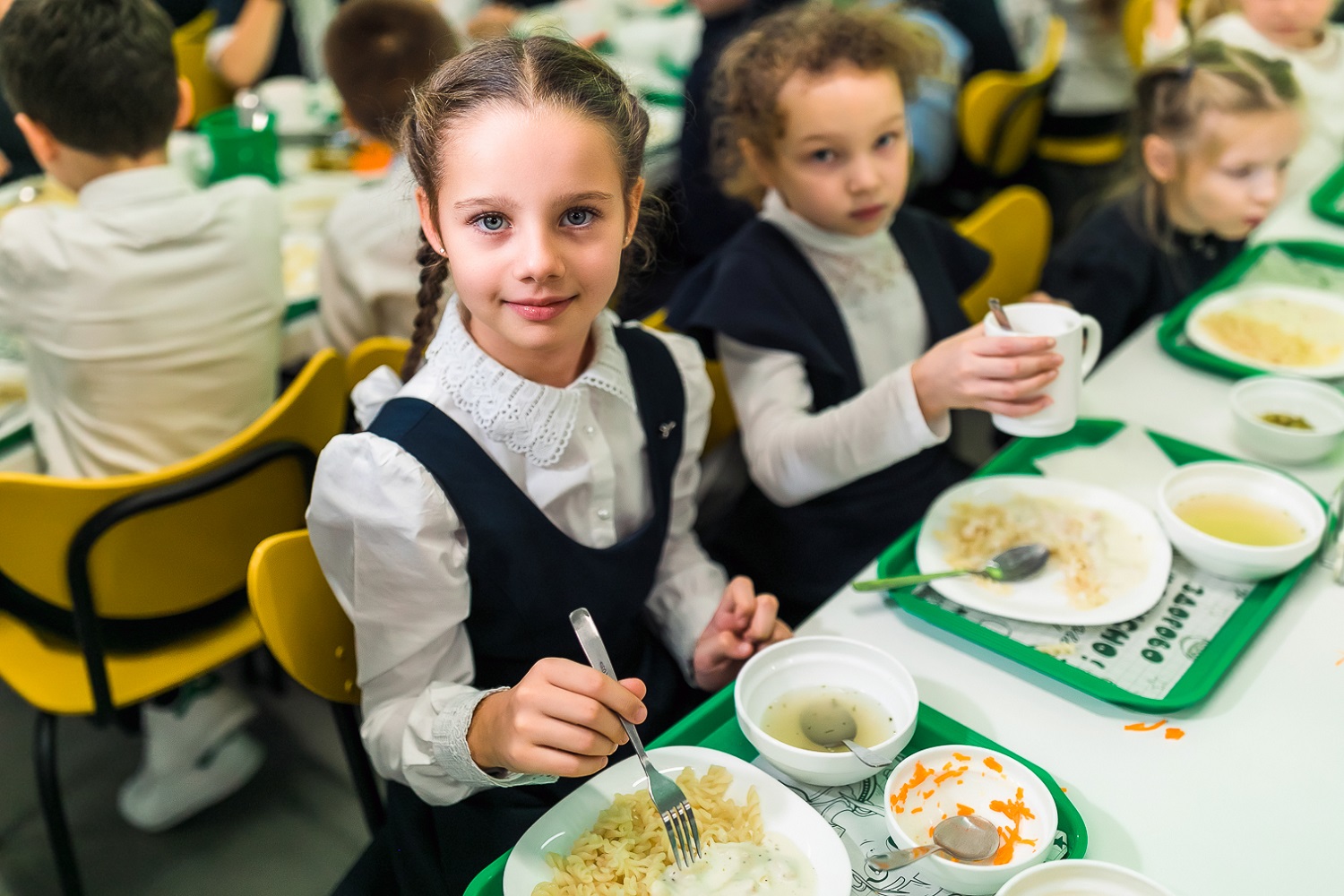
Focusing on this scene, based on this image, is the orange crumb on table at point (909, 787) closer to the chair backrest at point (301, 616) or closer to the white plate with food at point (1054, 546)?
the white plate with food at point (1054, 546)

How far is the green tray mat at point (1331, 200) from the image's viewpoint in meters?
1.92

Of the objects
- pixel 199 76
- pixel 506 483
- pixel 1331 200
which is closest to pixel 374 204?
pixel 506 483

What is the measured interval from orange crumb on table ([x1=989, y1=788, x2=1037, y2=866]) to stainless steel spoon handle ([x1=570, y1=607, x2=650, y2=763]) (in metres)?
0.28

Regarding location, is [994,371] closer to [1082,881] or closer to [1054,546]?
[1054,546]

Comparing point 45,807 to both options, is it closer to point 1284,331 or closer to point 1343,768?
point 1343,768

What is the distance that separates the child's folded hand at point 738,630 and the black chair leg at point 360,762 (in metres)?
0.45

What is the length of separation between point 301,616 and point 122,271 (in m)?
0.69

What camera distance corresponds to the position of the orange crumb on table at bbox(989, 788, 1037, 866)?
2.61 feet

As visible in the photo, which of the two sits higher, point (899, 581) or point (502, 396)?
point (502, 396)

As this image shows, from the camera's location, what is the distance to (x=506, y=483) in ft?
3.31

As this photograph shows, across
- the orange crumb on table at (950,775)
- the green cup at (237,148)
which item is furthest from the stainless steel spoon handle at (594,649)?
the green cup at (237,148)

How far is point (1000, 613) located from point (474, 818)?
1.79 feet

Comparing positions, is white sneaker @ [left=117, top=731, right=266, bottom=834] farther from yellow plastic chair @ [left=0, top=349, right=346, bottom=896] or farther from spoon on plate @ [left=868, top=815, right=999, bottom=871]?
spoon on plate @ [left=868, top=815, right=999, bottom=871]

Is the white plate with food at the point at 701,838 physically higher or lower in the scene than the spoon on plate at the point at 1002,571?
lower
